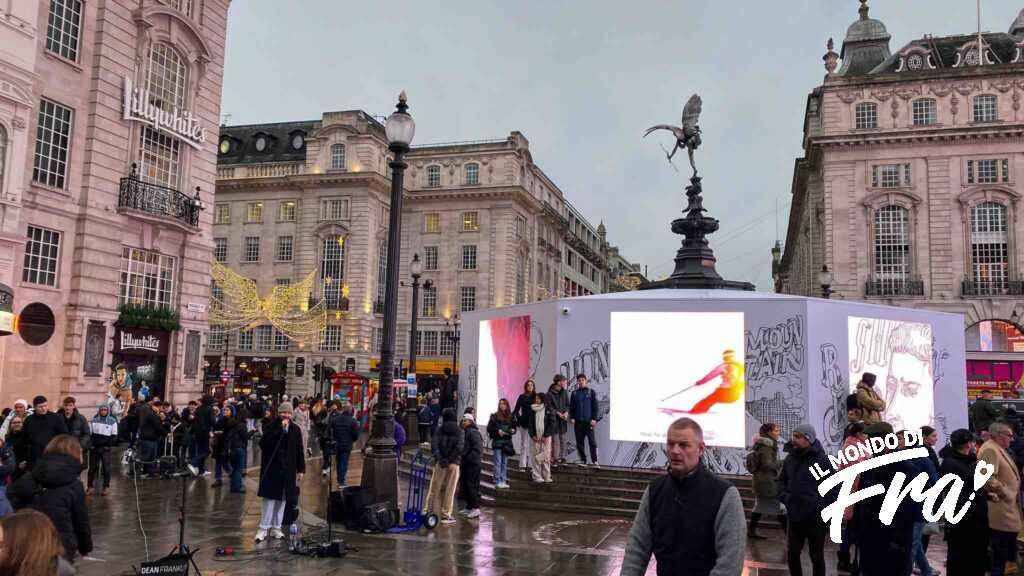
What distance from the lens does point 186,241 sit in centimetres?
2539

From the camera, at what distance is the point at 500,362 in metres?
→ 18.4

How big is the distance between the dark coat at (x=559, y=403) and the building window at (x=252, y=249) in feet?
158

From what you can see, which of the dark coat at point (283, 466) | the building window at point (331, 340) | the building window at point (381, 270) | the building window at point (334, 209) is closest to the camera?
the dark coat at point (283, 466)

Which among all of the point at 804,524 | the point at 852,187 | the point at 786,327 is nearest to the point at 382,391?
the point at 804,524

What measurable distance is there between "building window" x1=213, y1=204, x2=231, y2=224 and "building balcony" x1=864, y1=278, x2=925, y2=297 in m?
46.7

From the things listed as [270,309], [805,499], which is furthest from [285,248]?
[805,499]

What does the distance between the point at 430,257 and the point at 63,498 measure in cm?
5342

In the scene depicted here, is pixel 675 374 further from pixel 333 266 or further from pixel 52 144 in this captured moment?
pixel 333 266

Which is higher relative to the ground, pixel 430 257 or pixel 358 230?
pixel 358 230

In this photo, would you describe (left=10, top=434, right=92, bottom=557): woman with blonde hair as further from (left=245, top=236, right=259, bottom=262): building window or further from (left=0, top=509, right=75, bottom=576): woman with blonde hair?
(left=245, top=236, right=259, bottom=262): building window

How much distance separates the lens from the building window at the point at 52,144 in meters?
20.6

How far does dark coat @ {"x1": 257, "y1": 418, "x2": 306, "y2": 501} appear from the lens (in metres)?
10.4

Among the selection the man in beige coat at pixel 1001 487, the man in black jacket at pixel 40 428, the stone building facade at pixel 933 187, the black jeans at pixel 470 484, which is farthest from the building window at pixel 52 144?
the stone building facade at pixel 933 187

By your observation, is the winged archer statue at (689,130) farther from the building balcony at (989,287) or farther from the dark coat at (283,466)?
the building balcony at (989,287)
